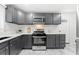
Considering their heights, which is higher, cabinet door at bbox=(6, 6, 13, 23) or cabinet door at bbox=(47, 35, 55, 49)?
cabinet door at bbox=(6, 6, 13, 23)

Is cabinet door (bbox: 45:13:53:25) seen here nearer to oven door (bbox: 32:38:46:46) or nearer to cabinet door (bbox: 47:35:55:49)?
cabinet door (bbox: 47:35:55:49)

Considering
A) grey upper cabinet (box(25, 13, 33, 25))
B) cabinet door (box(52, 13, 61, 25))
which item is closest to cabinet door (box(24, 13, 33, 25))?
grey upper cabinet (box(25, 13, 33, 25))

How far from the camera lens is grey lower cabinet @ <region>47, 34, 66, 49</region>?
4043 millimetres

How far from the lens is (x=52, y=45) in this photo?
4043 mm

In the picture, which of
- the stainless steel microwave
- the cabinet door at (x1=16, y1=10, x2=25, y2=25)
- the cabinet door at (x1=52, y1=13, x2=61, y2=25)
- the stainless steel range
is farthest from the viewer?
the cabinet door at (x1=52, y1=13, x2=61, y2=25)

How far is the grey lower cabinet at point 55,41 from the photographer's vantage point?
13.3 ft

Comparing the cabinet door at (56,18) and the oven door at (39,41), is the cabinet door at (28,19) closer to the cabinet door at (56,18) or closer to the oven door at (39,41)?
the oven door at (39,41)

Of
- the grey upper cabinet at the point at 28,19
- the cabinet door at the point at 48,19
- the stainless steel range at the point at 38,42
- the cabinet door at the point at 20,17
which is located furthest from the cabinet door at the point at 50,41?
the cabinet door at the point at 20,17

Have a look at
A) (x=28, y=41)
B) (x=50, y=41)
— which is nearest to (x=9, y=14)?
(x=28, y=41)
